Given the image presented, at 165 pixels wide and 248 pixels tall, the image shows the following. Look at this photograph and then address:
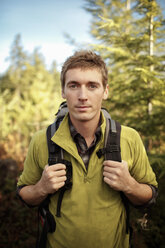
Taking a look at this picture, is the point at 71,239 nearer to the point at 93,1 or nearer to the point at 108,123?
the point at 108,123

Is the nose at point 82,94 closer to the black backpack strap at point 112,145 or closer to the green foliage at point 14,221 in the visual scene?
the black backpack strap at point 112,145

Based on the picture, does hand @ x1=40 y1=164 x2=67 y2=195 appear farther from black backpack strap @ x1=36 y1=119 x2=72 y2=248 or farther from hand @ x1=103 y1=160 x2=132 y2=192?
hand @ x1=103 y1=160 x2=132 y2=192

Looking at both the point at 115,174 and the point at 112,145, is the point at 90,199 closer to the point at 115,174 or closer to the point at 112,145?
the point at 115,174

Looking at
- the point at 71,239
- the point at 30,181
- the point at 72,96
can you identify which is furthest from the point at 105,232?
the point at 72,96

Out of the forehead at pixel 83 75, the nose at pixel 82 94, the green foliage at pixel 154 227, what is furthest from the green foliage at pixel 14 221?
the forehead at pixel 83 75

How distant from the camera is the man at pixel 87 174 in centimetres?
177

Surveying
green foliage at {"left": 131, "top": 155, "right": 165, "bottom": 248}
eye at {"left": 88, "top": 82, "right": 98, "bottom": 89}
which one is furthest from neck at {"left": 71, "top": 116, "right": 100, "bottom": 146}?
green foliage at {"left": 131, "top": 155, "right": 165, "bottom": 248}

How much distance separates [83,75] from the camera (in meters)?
1.88

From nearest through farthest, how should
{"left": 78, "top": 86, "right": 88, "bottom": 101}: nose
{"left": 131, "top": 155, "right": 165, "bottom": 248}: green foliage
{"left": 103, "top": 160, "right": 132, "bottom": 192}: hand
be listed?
{"left": 103, "top": 160, "right": 132, "bottom": 192}: hand < {"left": 78, "top": 86, "right": 88, "bottom": 101}: nose < {"left": 131, "top": 155, "right": 165, "bottom": 248}: green foliage

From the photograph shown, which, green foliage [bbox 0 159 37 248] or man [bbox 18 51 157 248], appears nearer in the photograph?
man [bbox 18 51 157 248]

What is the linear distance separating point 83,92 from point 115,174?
3.11 ft

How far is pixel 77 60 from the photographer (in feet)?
6.37

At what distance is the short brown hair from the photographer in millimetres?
1914

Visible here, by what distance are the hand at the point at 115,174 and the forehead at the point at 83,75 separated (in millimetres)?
930
